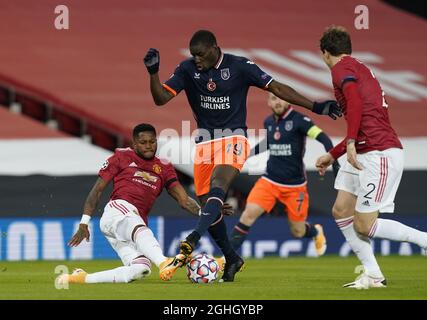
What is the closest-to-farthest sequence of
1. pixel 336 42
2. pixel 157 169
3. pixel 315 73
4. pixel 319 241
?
pixel 336 42 → pixel 157 169 → pixel 319 241 → pixel 315 73

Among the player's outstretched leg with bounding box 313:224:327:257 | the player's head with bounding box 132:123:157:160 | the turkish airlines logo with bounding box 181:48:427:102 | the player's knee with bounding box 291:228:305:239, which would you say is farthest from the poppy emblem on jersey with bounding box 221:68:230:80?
the turkish airlines logo with bounding box 181:48:427:102

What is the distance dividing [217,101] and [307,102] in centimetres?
77

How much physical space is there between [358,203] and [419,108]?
11606 millimetres

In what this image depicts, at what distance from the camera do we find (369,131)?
913cm

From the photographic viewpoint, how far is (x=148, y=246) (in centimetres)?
950

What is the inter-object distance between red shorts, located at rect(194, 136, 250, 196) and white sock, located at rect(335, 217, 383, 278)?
39.1 inches

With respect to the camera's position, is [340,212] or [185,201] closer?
[340,212]

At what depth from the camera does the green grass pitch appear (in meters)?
8.45

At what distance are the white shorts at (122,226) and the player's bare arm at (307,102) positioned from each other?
5.15 ft

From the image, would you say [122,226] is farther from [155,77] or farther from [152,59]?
[152,59]

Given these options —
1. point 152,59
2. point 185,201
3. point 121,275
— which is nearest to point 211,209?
point 185,201

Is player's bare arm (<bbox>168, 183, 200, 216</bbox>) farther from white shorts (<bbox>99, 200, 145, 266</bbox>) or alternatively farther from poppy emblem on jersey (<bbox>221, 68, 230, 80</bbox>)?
poppy emblem on jersey (<bbox>221, 68, 230, 80</bbox>)

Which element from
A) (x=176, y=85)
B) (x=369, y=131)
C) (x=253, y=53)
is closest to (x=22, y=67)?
(x=253, y=53)

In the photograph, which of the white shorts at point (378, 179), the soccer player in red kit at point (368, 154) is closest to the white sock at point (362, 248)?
the soccer player in red kit at point (368, 154)
